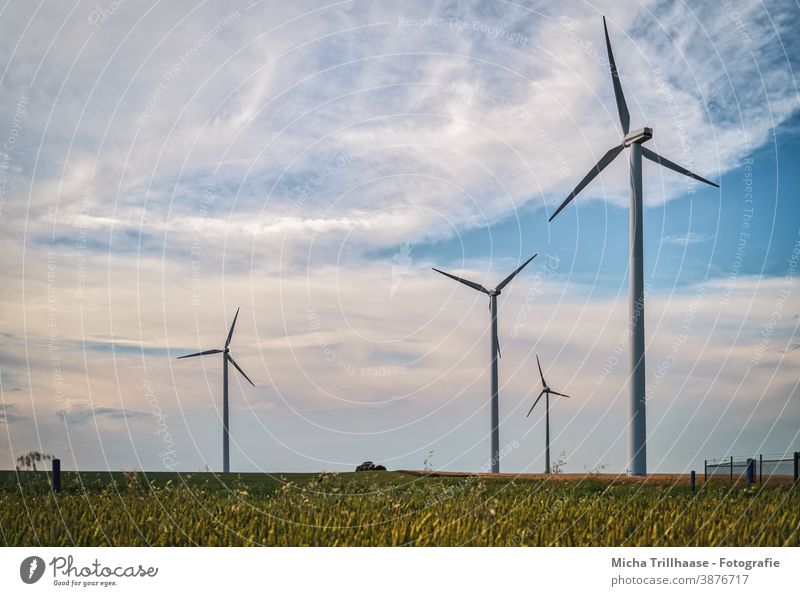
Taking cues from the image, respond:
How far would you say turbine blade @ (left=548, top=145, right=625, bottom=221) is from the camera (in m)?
54.0

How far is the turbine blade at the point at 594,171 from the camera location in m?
54.0

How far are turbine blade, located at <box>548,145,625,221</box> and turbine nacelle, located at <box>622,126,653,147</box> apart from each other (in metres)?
0.51

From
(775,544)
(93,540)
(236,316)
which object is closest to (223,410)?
(236,316)

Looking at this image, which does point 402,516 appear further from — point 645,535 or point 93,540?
point 93,540

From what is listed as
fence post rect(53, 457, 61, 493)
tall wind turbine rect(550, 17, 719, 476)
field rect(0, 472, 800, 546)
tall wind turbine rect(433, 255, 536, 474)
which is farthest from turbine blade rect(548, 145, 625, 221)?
fence post rect(53, 457, 61, 493)

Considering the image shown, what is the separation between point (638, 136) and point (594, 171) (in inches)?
154

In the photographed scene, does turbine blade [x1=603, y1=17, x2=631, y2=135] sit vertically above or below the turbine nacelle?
above

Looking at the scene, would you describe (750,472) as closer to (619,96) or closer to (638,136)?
(638,136)

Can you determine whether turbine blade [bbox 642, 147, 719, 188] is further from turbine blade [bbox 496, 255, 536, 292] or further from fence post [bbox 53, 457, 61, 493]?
fence post [bbox 53, 457, 61, 493]

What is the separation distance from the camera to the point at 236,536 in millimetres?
21312

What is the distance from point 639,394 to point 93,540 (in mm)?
35844

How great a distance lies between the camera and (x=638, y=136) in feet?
179

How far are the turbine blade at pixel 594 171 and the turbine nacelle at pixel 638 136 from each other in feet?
1.68
